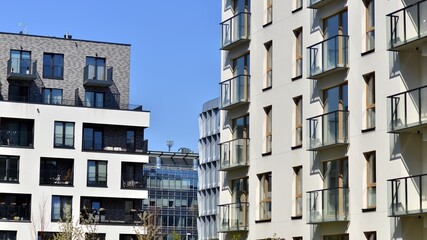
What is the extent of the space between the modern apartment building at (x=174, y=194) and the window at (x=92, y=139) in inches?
1524

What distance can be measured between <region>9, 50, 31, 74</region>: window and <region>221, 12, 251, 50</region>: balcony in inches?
1671

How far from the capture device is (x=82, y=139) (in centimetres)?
Result: 8488

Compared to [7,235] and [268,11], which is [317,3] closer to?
[268,11]

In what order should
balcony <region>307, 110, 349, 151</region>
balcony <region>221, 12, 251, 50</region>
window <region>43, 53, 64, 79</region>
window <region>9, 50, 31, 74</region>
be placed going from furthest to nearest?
1. window <region>43, 53, 64, 79</region>
2. window <region>9, 50, 31, 74</region>
3. balcony <region>221, 12, 251, 50</region>
4. balcony <region>307, 110, 349, 151</region>

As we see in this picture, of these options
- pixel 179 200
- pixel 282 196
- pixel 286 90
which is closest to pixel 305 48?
pixel 286 90

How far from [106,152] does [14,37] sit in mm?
12167

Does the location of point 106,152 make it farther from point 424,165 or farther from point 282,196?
point 424,165

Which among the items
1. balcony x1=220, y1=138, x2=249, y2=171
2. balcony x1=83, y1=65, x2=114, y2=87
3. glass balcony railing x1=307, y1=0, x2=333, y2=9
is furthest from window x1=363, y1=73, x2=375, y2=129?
balcony x1=83, y1=65, x2=114, y2=87

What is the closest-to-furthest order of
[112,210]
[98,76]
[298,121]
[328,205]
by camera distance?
[328,205], [298,121], [112,210], [98,76]

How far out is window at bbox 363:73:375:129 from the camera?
117ft

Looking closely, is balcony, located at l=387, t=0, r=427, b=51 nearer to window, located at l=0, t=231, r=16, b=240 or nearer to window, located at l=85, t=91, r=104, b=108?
window, located at l=0, t=231, r=16, b=240

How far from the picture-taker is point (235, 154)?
44531 millimetres

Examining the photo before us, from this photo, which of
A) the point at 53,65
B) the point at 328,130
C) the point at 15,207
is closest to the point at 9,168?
the point at 15,207

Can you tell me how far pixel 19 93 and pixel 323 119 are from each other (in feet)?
169
